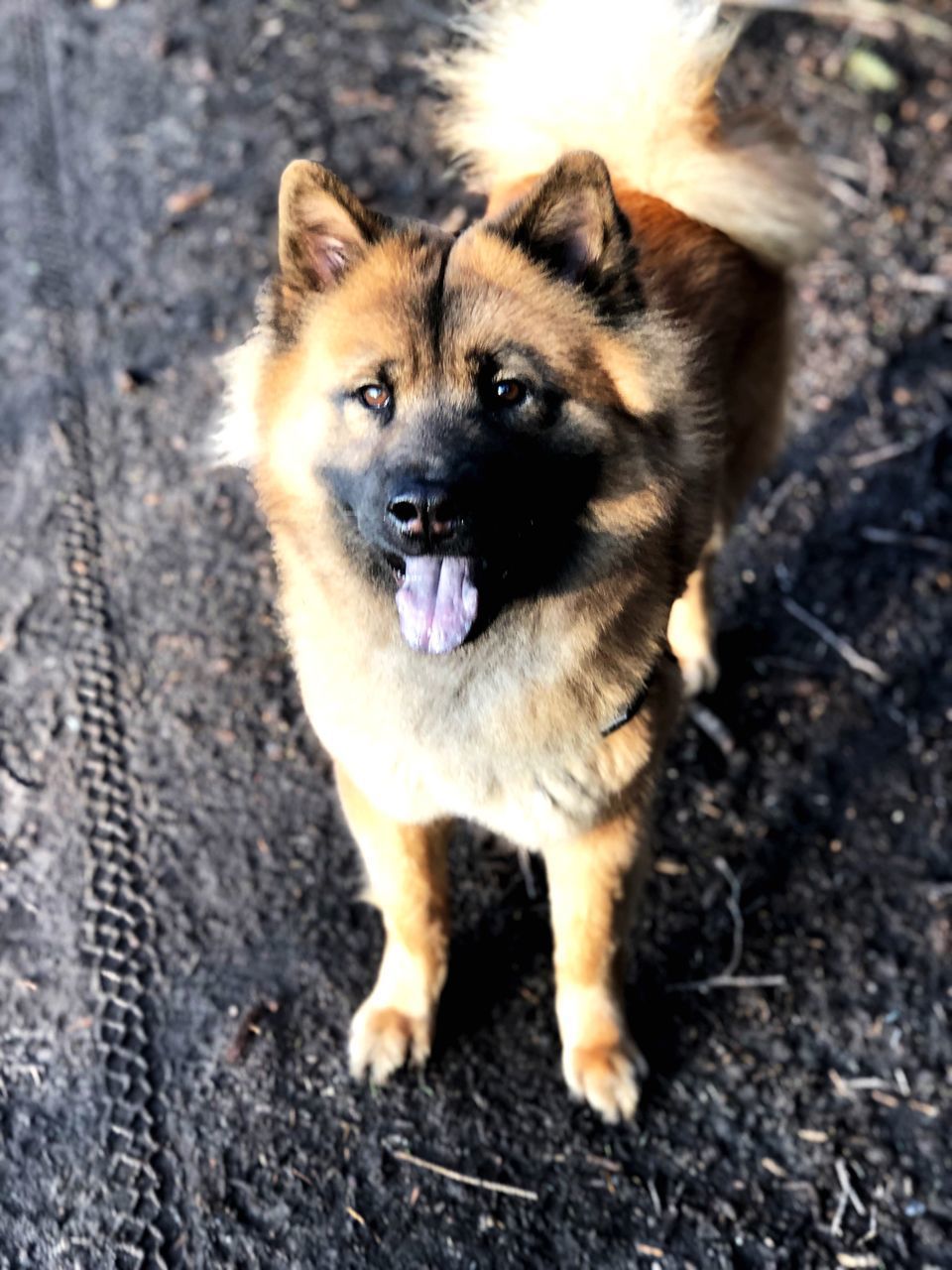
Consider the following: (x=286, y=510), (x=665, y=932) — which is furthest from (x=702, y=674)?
(x=286, y=510)

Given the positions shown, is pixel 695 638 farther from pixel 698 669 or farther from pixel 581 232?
pixel 581 232

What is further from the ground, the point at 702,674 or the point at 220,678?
the point at 702,674

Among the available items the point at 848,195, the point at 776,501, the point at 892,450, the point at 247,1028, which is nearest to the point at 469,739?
the point at 247,1028

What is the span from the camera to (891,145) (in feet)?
15.9

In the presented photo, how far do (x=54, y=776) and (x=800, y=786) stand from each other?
211 centimetres

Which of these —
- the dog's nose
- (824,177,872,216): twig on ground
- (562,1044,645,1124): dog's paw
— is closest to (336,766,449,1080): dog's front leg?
(562,1044,645,1124): dog's paw

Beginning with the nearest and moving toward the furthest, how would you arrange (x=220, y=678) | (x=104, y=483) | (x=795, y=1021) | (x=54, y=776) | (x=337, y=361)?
1. (x=337, y=361)
2. (x=795, y=1021)
3. (x=54, y=776)
4. (x=220, y=678)
5. (x=104, y=483)

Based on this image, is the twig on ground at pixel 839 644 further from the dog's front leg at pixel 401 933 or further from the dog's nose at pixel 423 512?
the dog's nose at pixel 423 512

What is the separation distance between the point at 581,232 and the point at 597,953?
1568mm

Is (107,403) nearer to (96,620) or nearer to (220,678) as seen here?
(96,620)

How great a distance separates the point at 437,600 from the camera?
6.80 feet

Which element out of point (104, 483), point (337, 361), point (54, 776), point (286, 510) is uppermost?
point (337, 361)

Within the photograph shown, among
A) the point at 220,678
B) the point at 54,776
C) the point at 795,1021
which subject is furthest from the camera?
the point at 220,678

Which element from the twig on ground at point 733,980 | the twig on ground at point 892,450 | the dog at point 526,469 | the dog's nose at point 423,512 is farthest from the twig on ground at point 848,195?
the dog's nose at point 423,512
